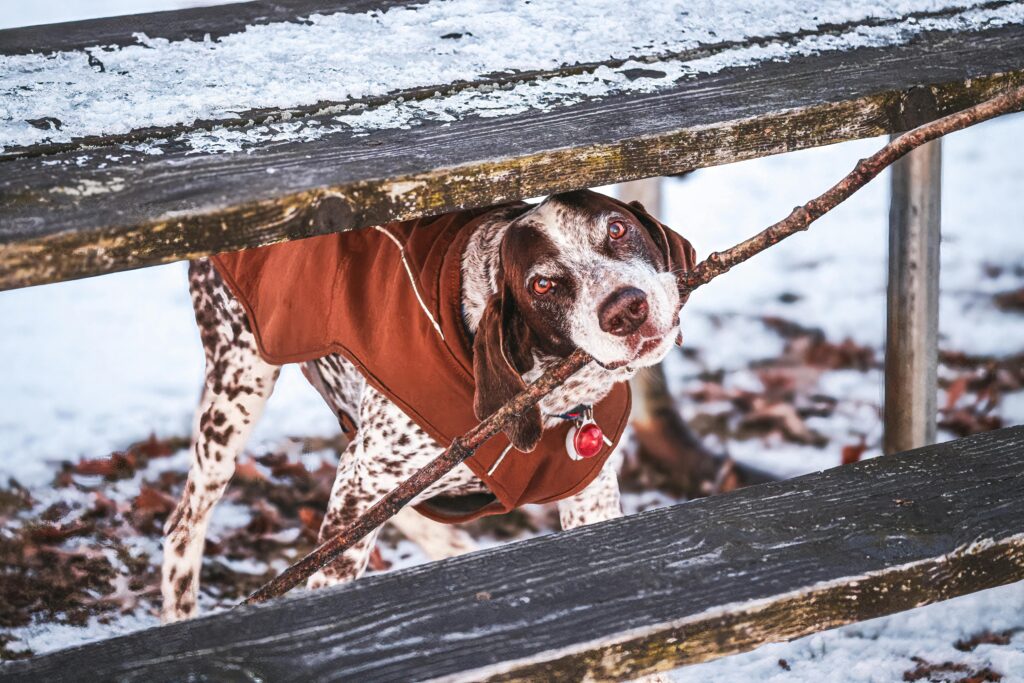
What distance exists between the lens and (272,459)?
16.2ft

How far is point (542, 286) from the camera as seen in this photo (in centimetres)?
261

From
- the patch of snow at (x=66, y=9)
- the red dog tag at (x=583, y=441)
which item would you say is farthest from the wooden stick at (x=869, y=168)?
the patch of snow at (x=66, y=9)

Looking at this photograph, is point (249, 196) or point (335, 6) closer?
point (249, 196)

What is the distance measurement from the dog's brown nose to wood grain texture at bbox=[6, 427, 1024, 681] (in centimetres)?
44

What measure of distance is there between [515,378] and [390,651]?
80cm

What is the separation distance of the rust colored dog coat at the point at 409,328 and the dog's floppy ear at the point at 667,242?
1.04 ft

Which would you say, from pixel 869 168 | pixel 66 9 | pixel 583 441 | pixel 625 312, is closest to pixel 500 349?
pixel 625 312

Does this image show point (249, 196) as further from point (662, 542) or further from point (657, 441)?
point (657, 441)

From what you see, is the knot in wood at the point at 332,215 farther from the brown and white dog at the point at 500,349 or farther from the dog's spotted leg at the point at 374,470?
the dog's spotted leg at the point at 374,470

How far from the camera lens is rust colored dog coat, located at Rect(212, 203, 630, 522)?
2729mm

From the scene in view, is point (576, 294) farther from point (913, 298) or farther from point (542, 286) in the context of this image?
point (913, 298)

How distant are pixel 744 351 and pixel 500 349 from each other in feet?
10.2

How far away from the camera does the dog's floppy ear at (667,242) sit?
109 inches

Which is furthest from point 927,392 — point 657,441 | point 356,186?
point 356,186
